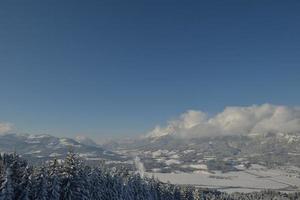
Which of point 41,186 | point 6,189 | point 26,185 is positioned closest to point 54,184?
point 41,186

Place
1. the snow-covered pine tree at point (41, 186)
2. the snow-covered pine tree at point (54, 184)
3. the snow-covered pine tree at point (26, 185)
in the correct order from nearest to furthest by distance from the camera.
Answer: the snow-covered pine tree at point (26, 185) < the snow-covered pine tree at point (41, 186) < the snow-covered pine tree at point (54, 184)

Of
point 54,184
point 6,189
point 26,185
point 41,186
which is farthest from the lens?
point 54,184

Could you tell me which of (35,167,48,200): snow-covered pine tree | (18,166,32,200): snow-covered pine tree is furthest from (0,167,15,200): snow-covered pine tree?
(35,167,48,200): snow-covered pine tree

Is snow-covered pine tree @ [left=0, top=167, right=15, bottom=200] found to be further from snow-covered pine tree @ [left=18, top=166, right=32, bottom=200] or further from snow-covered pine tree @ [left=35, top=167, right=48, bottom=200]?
snow-covered pine tree @ [left=35, top=167, right=48, bottom=200]

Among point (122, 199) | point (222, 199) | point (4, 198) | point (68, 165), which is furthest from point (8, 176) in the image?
point (222, 199)

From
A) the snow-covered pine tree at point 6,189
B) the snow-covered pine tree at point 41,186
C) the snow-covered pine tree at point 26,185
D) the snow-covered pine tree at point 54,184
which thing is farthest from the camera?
the snow-covered pine tree at point 54,184

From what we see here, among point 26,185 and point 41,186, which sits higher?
point 26,185

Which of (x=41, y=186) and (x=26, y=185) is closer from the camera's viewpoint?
(x=26, y=185)

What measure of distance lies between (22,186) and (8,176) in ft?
20.6

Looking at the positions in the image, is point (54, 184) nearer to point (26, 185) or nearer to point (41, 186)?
point (41, 186)

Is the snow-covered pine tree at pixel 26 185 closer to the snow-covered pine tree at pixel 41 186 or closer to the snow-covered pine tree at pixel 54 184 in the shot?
the snow-covered pine tree at pixel 41 186

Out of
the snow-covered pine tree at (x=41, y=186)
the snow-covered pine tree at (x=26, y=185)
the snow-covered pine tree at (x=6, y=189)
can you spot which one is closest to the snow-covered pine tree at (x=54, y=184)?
the snow-covered pine tree at (x=41, y=186)

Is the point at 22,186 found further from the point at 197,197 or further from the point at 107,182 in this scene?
the point at 197,197

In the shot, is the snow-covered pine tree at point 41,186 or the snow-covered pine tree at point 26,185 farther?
the snow-covered pine tree at point 41,186
